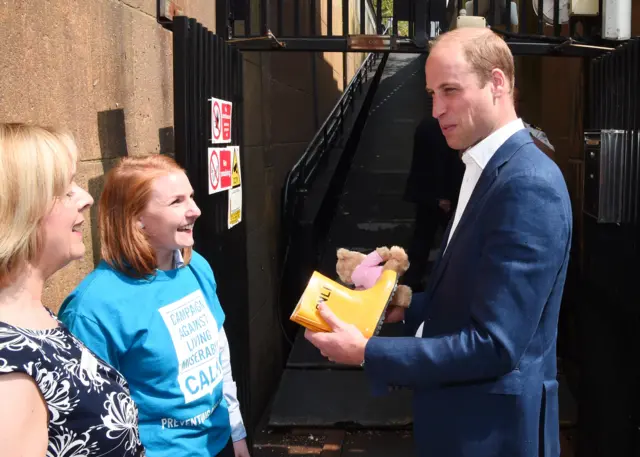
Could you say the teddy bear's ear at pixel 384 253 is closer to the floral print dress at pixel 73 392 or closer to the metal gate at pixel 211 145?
the floral print dress at pixel 73 392

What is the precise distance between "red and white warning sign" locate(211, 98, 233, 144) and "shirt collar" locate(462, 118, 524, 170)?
1.66 meters

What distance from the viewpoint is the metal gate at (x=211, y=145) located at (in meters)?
2.98

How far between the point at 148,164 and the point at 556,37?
2706 mm

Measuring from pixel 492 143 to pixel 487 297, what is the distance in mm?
479

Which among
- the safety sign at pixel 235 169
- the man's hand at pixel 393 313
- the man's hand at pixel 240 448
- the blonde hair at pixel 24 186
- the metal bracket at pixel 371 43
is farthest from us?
the metal bracket at pixel 371 43

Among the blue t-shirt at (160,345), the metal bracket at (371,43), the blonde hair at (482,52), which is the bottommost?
the blue t-shirt at (160,345)

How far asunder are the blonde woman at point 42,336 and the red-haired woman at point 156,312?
0.43 metres

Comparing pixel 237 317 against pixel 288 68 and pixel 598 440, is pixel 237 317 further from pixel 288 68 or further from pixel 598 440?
pixel 288 68

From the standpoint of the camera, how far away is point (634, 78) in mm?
3412

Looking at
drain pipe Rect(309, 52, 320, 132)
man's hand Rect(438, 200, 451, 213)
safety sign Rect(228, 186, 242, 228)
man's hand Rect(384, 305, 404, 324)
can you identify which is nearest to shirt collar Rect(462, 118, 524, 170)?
man's hand Rect(384, 305, 404, 324)

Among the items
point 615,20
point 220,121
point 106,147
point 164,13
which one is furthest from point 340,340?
point 615,20

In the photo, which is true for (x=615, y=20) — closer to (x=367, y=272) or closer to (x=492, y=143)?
(x=492, y=143)

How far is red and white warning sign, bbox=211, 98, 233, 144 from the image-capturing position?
3324 millimetres

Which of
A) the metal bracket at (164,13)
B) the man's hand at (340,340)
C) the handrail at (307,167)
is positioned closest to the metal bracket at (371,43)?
the metal bracket at (164,13)
